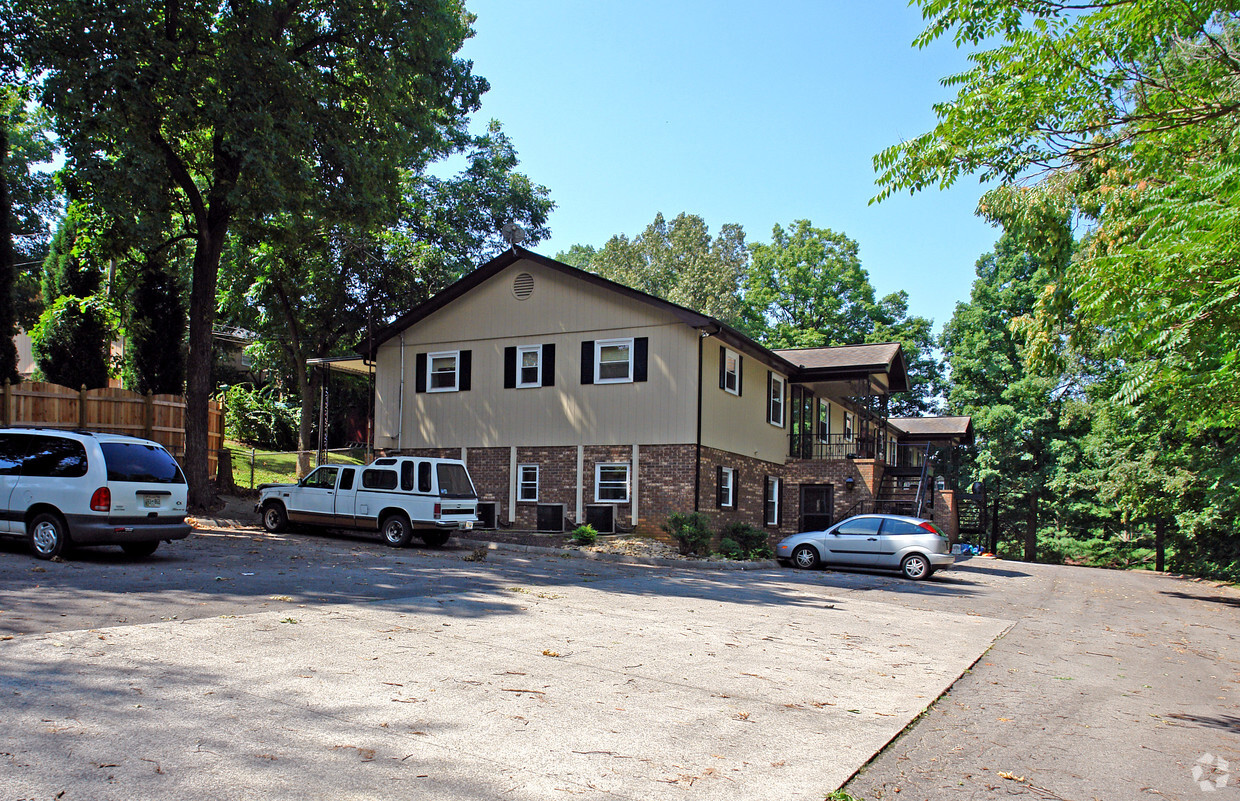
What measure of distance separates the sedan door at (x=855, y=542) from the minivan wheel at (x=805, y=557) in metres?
0.31

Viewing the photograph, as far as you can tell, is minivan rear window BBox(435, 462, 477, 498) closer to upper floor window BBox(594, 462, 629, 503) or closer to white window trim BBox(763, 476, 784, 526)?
upper floor window BBox(594, 462, 629, 503)

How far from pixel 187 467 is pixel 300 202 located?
7.13 m

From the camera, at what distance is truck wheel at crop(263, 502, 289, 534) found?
1994 cm

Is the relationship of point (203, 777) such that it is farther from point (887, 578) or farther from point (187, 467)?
point (187, 467)

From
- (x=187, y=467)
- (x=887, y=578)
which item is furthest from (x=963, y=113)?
(x=187, y=467)

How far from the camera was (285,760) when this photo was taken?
4.65m

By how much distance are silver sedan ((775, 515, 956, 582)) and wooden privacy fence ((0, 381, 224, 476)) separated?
53.1 feet

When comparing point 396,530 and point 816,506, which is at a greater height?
point 396,530

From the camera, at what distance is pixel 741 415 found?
2605cm

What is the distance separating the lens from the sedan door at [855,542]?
20.6m

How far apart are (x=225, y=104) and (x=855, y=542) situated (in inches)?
685

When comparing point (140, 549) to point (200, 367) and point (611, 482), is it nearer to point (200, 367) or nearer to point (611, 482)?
point (200, 367)

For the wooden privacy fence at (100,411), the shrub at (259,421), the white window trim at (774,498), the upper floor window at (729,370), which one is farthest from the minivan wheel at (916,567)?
the shrub at (259,421)

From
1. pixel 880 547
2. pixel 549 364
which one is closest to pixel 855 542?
pixel 880 547
